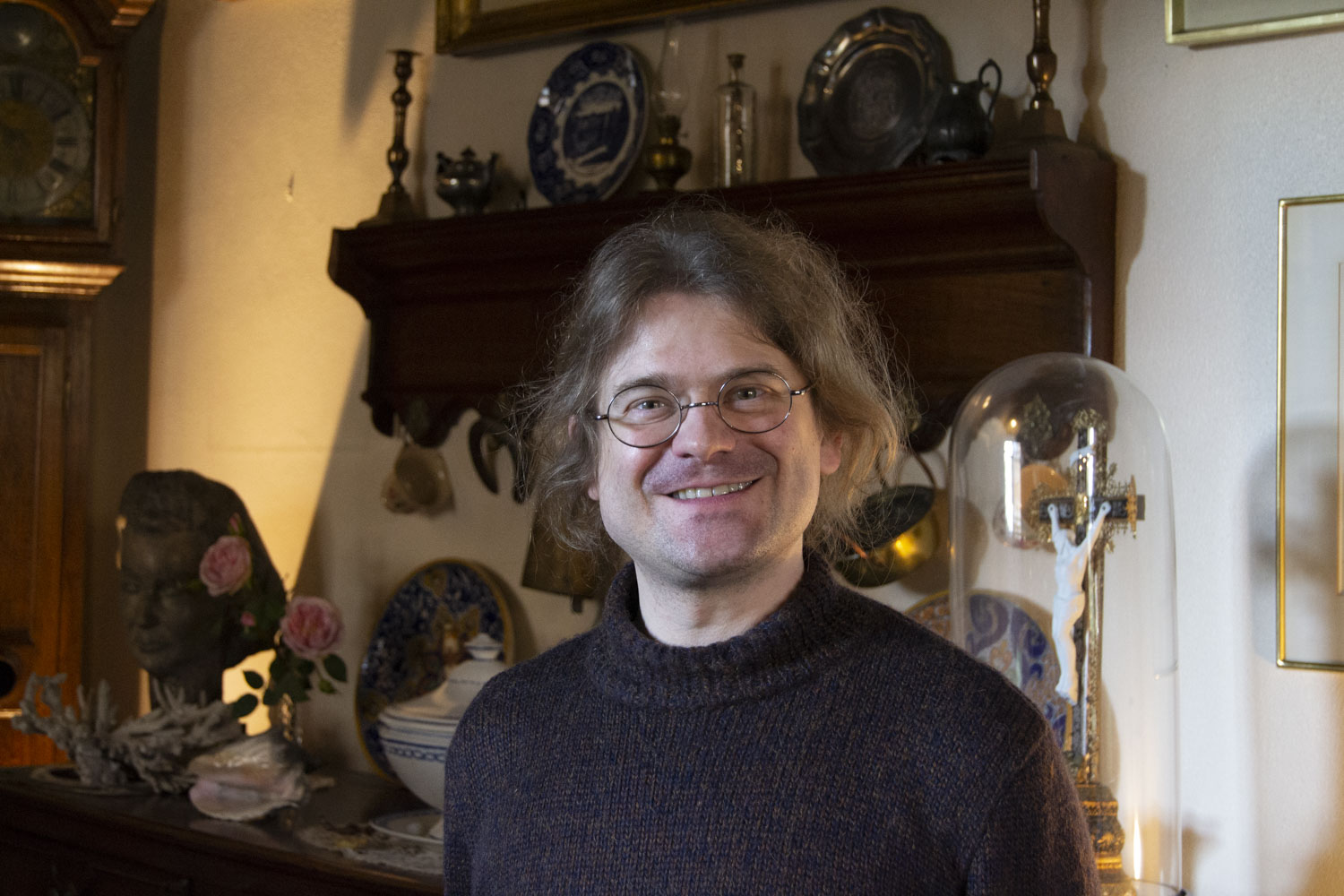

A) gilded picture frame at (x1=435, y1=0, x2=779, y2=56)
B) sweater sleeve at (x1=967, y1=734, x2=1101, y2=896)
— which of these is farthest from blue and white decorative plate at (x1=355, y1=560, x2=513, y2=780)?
sweater sleeve at (x1=967, y1=734, x2=1101, y2=896)

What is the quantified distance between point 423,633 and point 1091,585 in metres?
1.30

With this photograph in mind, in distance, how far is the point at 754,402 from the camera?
1.06 metres

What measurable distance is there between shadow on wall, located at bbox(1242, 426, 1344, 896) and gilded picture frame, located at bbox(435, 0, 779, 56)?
40.5 inches

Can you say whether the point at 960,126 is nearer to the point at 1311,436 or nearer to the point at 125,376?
the point at 1311,436

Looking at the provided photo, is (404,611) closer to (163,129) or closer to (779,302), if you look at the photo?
(163,129)

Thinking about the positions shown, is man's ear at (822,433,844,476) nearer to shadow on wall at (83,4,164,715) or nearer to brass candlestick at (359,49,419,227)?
brass candlestick at (359,49,419,227)

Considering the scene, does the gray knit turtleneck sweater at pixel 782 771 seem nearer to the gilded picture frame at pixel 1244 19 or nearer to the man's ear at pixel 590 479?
the man's ear at pixel 590 479

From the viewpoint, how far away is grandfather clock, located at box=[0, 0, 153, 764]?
265 cm

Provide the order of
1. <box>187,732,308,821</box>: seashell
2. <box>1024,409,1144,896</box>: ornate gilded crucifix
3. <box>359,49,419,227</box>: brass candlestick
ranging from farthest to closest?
<box>359,49,419,227</box>: brass candlestick
<box>187,732,308,821</box>: seashell
<box>1024,409,1144,896</box>: ornate gilded crucifix

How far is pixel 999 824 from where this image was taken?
36.9 inches

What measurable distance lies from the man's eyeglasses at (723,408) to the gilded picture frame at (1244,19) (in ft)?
3.08

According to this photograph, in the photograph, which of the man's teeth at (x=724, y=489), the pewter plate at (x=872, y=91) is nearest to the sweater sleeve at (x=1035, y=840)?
the man's teeth at (x=724, y=489)

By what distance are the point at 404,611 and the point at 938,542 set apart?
102cm

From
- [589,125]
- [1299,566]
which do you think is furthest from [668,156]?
[1299,566]
